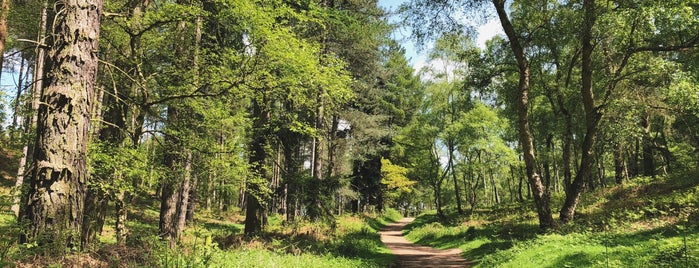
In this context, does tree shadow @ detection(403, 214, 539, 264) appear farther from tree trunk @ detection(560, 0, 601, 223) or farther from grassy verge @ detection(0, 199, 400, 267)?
grassy verge @ detection(0, 199, 400, 267)

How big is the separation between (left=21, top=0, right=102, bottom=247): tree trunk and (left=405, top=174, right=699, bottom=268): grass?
8.14m

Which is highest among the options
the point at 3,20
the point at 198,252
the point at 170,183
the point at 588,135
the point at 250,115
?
the point at 3,20

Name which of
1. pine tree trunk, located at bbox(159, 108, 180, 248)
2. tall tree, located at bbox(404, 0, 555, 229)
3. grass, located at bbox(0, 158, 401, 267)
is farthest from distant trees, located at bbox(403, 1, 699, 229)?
pine tree trunk, located at bbox(159, 108, 180, 248)

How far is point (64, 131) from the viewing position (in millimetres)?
4281

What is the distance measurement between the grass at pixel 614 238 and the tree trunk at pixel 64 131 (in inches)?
320

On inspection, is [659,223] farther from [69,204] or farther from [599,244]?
[69,204]

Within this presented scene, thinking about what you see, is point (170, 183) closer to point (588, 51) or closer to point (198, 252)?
point (198, 252)

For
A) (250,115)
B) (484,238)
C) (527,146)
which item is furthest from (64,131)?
(484,238)

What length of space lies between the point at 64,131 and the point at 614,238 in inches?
439

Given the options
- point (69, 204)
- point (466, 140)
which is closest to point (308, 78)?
point (69, 204)

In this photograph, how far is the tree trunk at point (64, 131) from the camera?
4160 millimetres

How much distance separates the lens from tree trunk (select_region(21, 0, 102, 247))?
13.6ft

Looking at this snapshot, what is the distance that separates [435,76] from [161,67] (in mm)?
24310

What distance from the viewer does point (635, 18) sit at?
36.2ft
